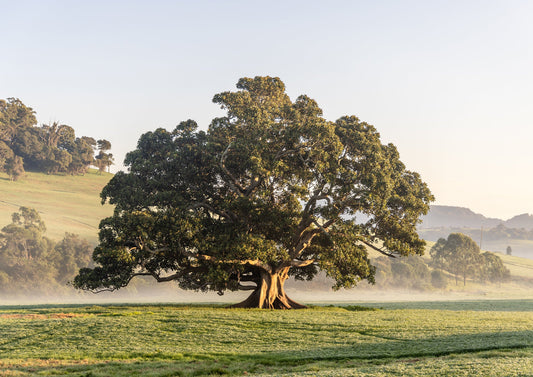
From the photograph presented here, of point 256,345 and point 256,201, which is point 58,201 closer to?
point 256,201

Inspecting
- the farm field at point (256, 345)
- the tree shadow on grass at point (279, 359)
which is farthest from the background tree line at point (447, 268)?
the tree shadow on grass at point (279, 359)

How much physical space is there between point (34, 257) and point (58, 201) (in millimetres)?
39416

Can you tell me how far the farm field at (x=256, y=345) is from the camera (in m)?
19.1

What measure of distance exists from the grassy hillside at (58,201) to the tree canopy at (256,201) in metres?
93.4

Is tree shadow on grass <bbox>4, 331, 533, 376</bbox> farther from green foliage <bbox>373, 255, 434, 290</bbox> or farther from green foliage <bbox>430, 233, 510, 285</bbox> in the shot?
green foliage <bbox>373, 255, 434, 290</bbox>

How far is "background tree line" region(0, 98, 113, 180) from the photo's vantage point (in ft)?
531

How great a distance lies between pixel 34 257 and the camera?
115 m

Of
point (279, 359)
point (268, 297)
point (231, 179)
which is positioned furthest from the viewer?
point (231, 179)

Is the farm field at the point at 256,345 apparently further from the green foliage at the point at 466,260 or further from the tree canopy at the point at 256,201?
the green foliage at the point at 466,260

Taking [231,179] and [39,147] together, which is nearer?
[231,179]

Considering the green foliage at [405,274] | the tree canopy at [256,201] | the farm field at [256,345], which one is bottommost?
the green foliage at [405,274]

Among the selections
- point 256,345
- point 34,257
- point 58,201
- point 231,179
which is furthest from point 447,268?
point 256,345

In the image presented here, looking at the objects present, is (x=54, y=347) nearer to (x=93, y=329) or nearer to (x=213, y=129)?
(x=93, y=329)

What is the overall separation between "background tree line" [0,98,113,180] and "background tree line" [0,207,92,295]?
48.2m
